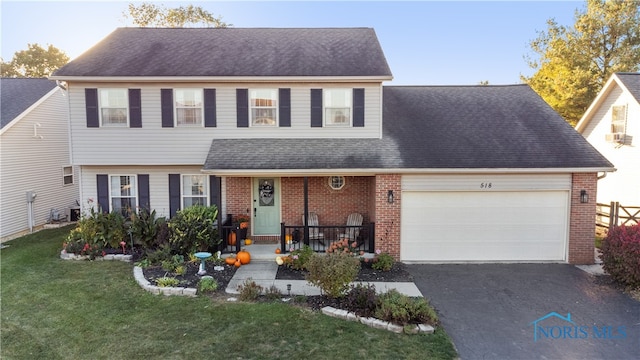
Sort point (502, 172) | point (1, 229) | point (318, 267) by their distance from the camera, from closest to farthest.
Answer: point (318, 267)
point (502, 172)
point (1, 229)

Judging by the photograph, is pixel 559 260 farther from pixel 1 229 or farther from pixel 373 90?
pixel 1 229

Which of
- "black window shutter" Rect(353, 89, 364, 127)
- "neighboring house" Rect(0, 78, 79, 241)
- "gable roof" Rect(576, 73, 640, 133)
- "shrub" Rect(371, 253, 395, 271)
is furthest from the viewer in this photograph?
"gable roof" Rect(576, 73, 640, 133)

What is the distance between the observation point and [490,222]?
10203mm

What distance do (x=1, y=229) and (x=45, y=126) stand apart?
448cm

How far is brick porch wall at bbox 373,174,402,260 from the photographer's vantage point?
33.0 ft

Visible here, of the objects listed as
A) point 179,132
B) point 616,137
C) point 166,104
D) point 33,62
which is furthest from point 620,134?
point 33,62

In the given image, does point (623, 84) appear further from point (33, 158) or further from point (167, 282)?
point (33, 158)

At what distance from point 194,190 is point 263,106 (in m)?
3.64

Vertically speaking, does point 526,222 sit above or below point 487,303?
above

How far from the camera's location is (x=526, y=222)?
10188 millimetres

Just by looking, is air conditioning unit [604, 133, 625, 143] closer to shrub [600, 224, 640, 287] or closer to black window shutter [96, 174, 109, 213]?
shrub [600, 224, 640, 287]

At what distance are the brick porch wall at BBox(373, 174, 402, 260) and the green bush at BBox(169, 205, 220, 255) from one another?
4.73 m

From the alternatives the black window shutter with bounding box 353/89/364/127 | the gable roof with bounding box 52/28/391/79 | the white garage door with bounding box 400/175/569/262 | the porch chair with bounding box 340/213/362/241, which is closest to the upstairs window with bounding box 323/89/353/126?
the black window shutter with bounding box 353/89/364/127

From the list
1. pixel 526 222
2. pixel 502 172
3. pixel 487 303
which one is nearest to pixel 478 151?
pixel 502 172
